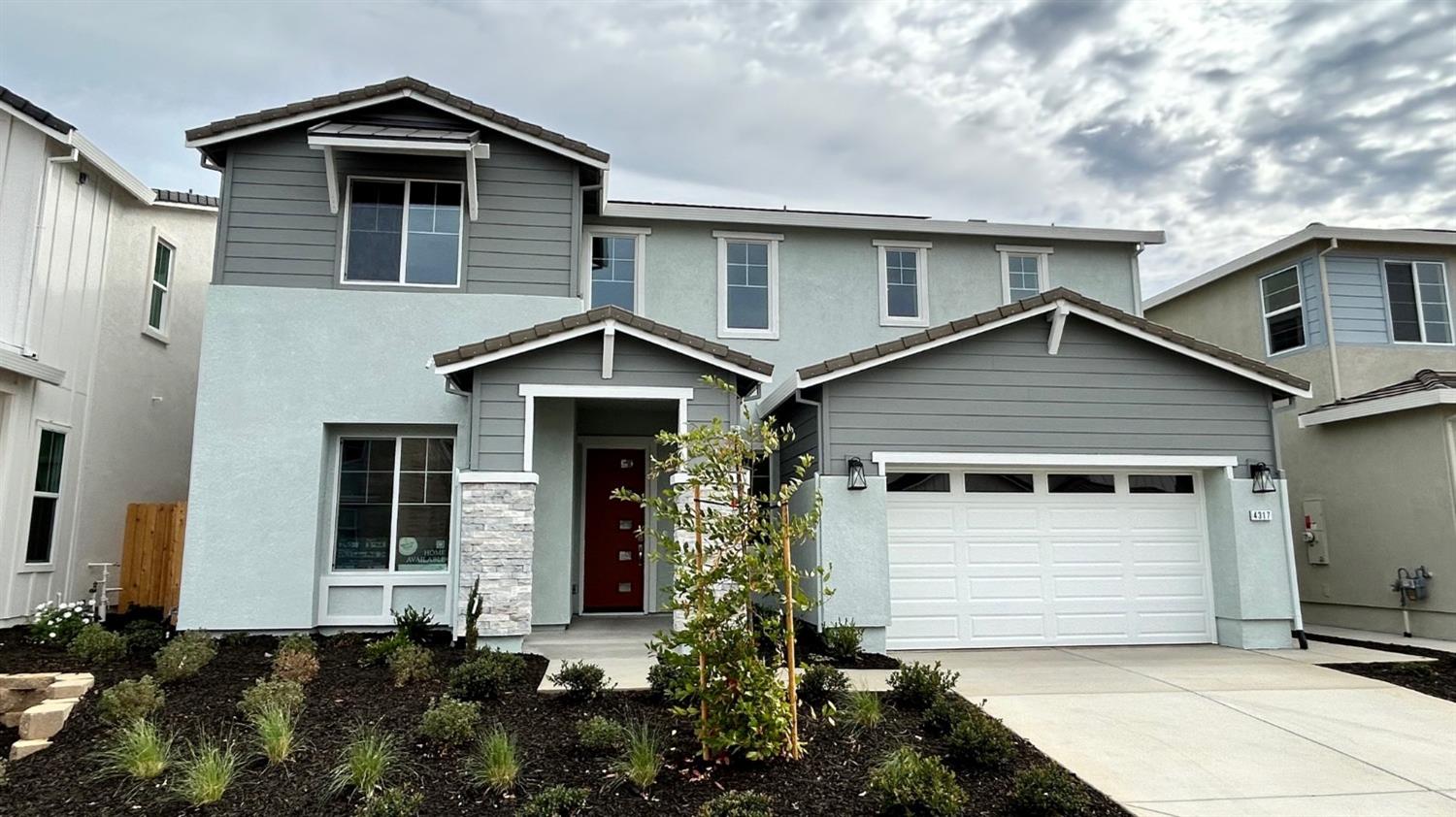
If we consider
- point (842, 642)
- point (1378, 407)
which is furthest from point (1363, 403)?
point (842, 642)

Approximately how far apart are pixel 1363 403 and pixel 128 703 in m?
14.0

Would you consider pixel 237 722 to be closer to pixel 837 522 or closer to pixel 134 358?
pixel 837 522

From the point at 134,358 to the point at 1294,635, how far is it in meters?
15.6

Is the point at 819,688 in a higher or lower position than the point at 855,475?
lower

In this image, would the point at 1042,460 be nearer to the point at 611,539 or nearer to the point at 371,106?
the point at 611,539

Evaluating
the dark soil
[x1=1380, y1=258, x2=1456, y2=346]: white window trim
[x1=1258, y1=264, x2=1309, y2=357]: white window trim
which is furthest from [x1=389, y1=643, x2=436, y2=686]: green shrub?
[x1=1380, y1=258, x2=1456, y2=346]: white window trim

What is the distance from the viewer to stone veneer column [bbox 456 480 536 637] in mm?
8359

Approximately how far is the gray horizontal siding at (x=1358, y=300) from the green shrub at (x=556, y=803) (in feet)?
43.9

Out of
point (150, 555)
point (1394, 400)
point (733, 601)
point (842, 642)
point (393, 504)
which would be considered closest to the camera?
point (733, 601)

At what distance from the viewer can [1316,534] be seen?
12086mm

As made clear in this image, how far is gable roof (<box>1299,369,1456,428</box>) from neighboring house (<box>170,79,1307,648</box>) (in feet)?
6.63

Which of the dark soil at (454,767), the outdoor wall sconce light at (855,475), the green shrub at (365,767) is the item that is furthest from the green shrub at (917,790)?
the outdoor wall sconce light at (855,475)

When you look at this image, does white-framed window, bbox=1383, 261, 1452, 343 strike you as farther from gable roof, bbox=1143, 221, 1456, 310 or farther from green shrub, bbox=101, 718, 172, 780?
green shrub, bbox=101, 718, 172, 780

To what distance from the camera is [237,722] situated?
19.5 feet
